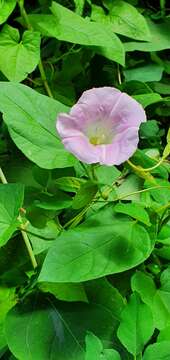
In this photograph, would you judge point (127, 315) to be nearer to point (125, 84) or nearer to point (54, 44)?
point (125, 84)

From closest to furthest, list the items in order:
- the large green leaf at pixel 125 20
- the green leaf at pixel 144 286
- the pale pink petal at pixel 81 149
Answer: the pale pink petal at pixel 81 149 → the green leaf at pixel 144 286 → the large green leaf at pixel 125 20

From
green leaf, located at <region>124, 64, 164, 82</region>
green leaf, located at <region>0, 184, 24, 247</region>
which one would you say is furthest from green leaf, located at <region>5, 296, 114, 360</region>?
green leaf, located at <region>124, 64, 164, 82</region>

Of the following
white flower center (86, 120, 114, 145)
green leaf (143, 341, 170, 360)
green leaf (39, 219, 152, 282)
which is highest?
white flower center (86, 120, 114, 145)

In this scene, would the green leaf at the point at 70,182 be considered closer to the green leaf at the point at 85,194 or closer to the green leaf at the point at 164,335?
the green leaf at the point at 85,194

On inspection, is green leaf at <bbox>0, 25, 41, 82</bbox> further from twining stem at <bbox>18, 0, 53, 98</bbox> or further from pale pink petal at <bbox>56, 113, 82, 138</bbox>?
pale pink petal at <bbox>56, 113, 82, 138</bbox>

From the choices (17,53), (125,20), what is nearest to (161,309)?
(17,53)

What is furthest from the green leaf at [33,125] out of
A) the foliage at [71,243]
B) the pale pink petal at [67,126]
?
the pale pink petal at [67,126]
